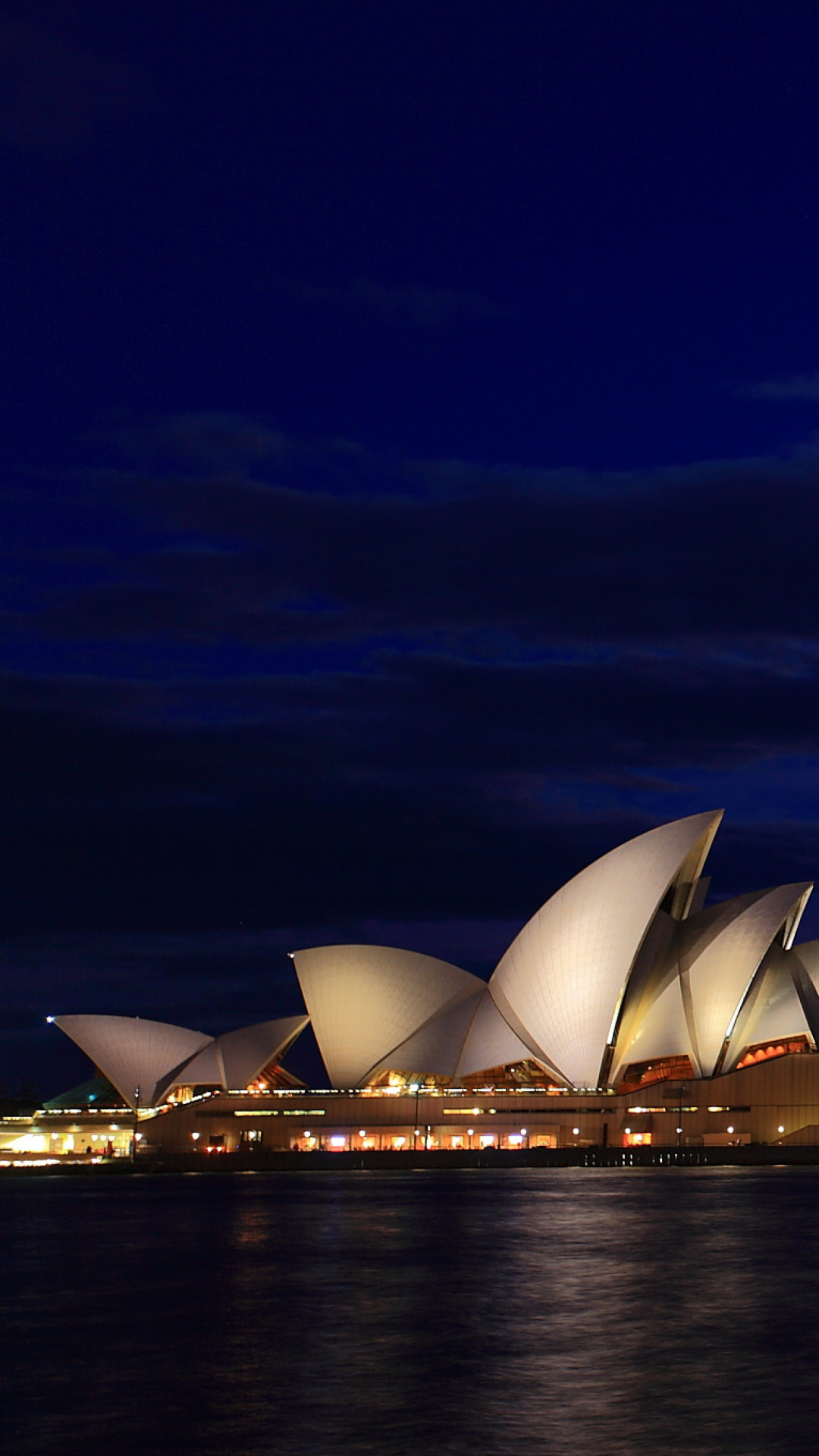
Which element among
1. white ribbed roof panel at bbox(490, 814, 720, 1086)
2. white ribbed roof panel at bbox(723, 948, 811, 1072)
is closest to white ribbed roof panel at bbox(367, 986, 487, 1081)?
white ribbed roof panel at bbox(490, 814, 720, 1086)

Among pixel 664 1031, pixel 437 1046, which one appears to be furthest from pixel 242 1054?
pixel 664 1031

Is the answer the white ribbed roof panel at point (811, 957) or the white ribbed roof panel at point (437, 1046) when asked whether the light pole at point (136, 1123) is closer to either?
the white ribbed roof panel at point (437, 1046)

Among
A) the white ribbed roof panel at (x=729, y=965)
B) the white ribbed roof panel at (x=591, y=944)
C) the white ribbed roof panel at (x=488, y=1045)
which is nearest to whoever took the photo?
the white ribbed roof panel at (x=591, y=944)

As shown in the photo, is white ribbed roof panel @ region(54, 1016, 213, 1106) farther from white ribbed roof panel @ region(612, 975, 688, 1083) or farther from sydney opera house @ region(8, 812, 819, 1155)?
white ribbed roof panel @ region(612, 975, 688, 1083)

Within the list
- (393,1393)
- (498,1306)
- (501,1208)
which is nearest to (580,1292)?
(498,1306)

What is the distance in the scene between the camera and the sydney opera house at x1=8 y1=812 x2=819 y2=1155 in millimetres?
73625

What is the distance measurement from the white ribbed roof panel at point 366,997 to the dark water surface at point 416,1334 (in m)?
42.4

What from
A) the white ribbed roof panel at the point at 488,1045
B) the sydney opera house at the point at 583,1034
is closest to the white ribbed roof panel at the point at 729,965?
the sydney opera house at the point at 583,1034

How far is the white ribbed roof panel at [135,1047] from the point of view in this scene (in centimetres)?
9194

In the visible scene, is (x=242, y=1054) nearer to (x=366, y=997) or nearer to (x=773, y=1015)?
(x=366, y=997)

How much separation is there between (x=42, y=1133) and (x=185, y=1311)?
73.6 m

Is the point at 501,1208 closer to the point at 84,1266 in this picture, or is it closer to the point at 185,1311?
the point at 84,1266

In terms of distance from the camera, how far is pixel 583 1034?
75.4 meters

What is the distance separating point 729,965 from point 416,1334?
53.7 metres
